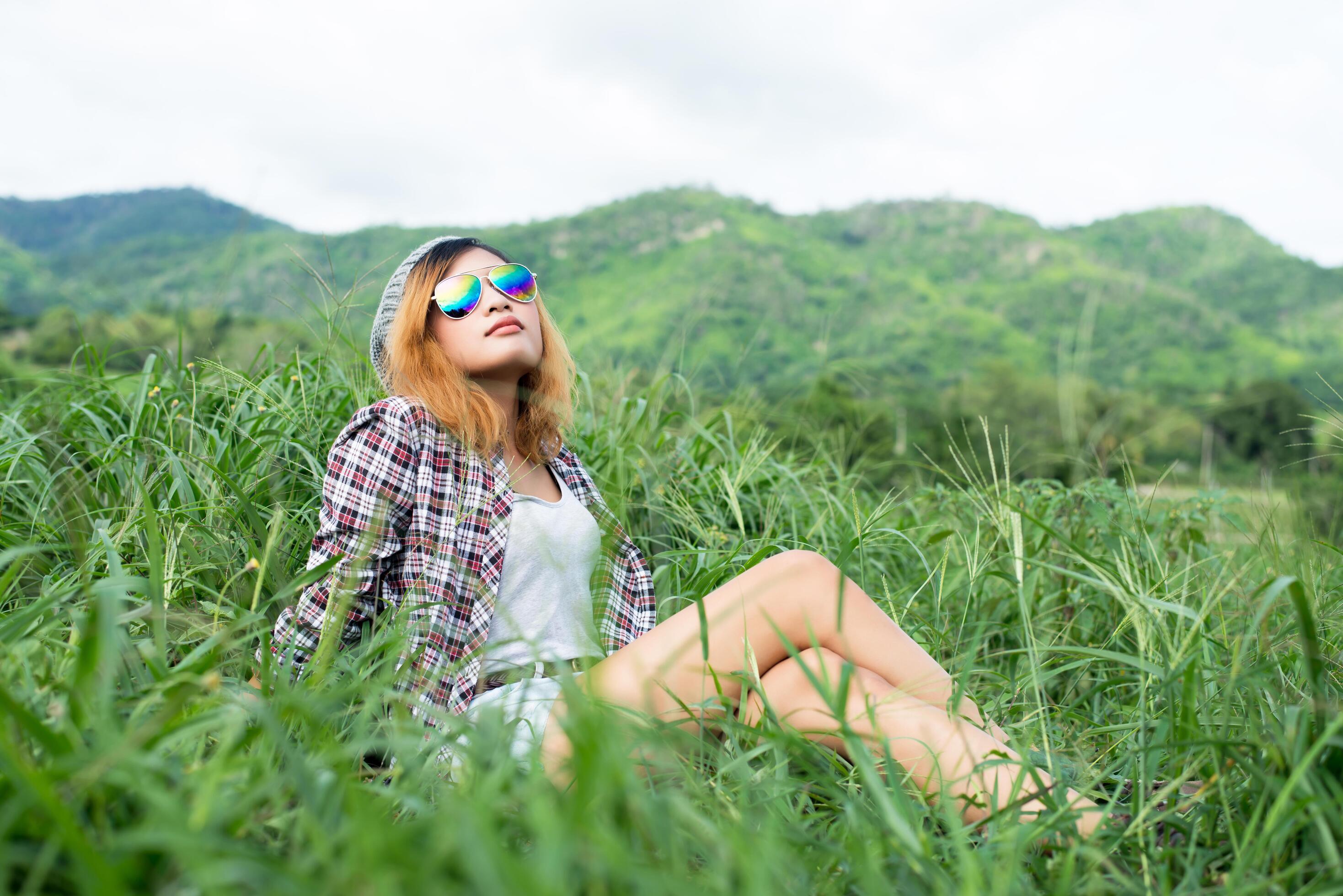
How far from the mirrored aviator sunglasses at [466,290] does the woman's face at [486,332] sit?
0.4 inches

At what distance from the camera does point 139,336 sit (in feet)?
8.54

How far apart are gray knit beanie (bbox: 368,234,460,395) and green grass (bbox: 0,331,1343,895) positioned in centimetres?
23

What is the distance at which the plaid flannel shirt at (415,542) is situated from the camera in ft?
5.74

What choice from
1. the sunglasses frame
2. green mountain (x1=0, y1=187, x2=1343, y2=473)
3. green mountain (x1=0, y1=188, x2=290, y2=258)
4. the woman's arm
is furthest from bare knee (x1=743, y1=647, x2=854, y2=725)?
green mountain (x1=0, y1=188, x2=290, y2=258)

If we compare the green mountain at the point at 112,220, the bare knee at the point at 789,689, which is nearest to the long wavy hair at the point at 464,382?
the green mountain at the point at 112,220

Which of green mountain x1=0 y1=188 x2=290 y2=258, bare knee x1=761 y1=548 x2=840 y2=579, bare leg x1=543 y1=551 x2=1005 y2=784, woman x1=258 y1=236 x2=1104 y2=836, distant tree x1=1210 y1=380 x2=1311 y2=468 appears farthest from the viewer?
distant tree x1=1210 y1=380 x2=1311 y2=468

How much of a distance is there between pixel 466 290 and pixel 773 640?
1.18 metres

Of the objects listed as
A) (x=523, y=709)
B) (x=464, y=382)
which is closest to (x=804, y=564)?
(x=523, y=709)

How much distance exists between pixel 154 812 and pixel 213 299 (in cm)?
162

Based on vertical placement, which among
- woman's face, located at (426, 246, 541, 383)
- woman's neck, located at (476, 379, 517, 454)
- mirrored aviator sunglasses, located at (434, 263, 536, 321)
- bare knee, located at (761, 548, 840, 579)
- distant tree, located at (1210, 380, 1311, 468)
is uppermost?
mirrored aviator sunglasses, located at (434, 263, 536, 321)

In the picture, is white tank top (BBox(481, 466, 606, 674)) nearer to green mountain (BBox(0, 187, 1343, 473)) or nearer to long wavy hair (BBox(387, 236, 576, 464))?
long wavy hair (BBox(387, 236, 576, 464))

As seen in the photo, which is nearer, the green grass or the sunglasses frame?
the green grass

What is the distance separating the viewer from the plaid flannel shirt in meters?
1.75

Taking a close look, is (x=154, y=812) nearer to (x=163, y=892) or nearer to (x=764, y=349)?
(x=163, y=892)
